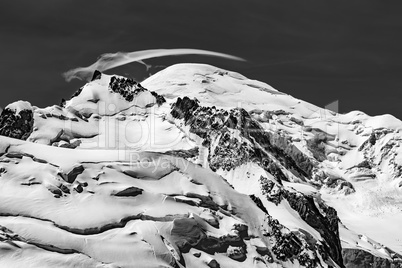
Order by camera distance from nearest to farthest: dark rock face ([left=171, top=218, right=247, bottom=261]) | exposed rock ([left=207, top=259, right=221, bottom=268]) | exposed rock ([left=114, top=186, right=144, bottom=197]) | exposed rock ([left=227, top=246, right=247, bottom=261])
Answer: exposed rock ([left=207, top=259, right=221, bottom=268]) → dark rock face ([left=171, top=218, right=247, bottom=261]) → exposed rock ([left=227, top=246, right=247, bottom=261]) → exposed rock ([left=114, top=186, right=144, bottom=197])

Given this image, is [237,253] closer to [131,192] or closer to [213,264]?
[213,264]

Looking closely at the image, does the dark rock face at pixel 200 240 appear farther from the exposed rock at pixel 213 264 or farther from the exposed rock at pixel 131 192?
the exposed rock at pixel 131 192

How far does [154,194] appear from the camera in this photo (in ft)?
565

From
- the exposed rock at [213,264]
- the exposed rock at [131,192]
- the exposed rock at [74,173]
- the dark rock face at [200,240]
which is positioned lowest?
the exposed rock at [213,264]

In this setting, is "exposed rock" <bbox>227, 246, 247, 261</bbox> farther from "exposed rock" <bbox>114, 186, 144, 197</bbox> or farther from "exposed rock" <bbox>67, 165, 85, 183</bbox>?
"exposed rock" <bbox>67, 165, 85, 183</bbox>

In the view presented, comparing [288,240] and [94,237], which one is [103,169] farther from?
[288,240]

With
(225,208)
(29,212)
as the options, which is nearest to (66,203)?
(29,212)

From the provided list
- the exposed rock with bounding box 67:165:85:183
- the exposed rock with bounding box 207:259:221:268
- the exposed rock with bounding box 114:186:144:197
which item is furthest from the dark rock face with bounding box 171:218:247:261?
the exposed rock with bounding box 67:165:85:183

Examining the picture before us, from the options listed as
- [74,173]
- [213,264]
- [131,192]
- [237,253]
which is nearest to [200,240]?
[213,264]

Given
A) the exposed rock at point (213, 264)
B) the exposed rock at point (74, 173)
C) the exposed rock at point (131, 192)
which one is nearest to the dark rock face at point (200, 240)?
the exposed rock at point (213, 264)

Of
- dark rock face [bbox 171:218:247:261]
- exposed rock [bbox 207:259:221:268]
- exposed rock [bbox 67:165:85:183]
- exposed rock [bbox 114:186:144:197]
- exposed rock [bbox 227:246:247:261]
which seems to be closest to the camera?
exposed rock [bbox 207:259:221:268]

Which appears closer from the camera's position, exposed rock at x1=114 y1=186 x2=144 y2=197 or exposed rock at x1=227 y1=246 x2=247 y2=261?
exposed rock at x1=227 y1=246 x2=247 y2=261

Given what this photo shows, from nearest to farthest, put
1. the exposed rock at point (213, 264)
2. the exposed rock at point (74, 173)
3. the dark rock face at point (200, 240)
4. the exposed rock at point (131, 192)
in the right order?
the exposed rock at point (213, 264)
the dark rock face at point (200, 240)
the exposed rock at point (131, 192)
the exposed rock at point (74, 173)

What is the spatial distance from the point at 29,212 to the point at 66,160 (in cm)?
2274
